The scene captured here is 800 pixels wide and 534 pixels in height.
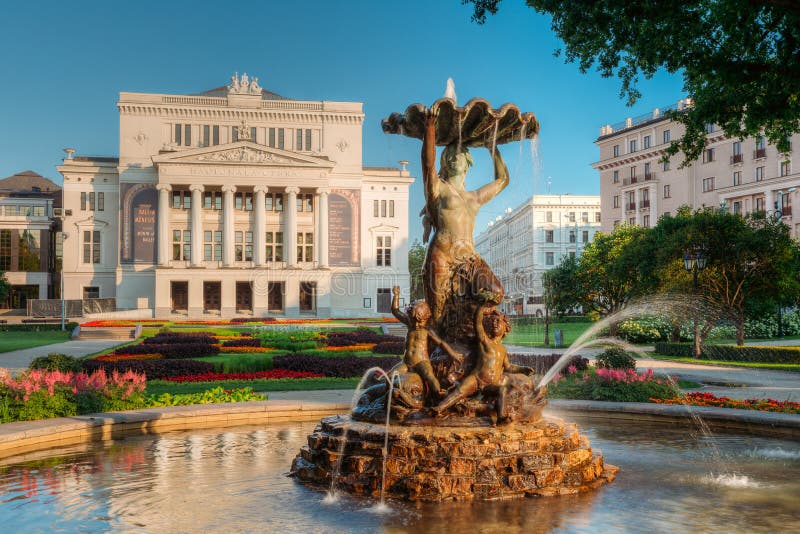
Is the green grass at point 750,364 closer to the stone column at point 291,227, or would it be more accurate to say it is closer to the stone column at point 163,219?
the stone column at point 291,227

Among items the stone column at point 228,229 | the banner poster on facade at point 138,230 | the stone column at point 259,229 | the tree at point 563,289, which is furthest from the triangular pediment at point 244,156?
the tree at point 563,289

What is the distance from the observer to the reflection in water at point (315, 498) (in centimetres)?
553

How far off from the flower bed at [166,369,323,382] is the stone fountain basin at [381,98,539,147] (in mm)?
10696

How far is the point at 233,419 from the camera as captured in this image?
34.9ft

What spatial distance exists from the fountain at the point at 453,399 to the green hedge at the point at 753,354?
21.0m

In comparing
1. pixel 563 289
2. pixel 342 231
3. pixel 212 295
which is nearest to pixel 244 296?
pixel 212 295

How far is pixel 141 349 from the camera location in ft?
83.1

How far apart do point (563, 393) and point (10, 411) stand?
371 inches

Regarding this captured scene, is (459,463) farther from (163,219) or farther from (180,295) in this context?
(180,295)

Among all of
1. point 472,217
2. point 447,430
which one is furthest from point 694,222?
point 447,430

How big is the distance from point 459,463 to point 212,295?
62.2 meters

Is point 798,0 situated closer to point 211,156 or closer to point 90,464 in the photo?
point 90,464

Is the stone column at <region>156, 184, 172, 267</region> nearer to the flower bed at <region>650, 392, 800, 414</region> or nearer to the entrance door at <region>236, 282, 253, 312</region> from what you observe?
the entrance door at <region>236, 282, 253, 312</region>

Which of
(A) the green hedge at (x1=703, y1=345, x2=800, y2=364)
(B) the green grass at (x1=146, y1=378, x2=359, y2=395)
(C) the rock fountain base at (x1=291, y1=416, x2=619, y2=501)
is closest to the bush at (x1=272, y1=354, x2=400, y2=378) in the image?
(B) the green grass at (x1=146, y1=378, x2=359, y2=395)
